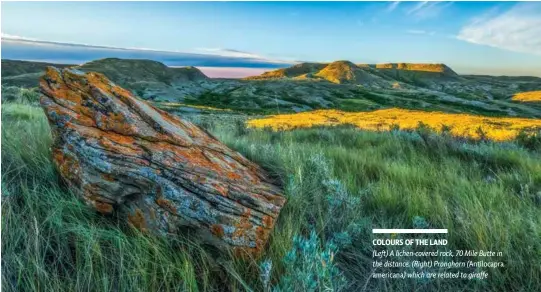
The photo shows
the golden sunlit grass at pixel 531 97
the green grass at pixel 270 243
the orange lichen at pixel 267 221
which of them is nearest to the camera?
the green grass at pixel 270 243

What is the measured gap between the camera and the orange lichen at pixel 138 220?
7.14ft

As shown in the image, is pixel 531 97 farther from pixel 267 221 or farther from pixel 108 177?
pixel 108 177

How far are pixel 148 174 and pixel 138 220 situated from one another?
0.29 metres

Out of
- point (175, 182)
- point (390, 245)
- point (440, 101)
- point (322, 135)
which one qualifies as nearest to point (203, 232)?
point (175, 182)

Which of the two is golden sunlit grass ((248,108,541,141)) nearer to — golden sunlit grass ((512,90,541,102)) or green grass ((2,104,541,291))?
green grass ((2,104,541,291))

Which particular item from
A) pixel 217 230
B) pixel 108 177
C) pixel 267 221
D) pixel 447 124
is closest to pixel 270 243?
pixel 267 221

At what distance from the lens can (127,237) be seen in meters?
2.16

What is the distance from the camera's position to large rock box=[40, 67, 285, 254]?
6.91 ft

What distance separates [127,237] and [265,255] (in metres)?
0.85

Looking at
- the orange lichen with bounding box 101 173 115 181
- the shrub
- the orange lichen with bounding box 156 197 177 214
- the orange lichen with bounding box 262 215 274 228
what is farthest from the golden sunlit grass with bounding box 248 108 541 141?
the orange lichen with bounding box 101 173 115 181

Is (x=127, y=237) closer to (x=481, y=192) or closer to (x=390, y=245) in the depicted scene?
(x=390, y=245)

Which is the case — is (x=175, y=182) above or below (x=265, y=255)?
above

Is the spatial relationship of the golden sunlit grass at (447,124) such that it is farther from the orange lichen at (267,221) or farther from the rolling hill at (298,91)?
the orange lichen at (267,221)

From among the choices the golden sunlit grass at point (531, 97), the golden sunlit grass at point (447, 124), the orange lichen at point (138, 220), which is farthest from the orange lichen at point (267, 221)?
the golden sunlit grass at point (531, 97)
